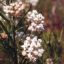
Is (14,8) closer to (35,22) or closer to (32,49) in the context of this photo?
(35,22)

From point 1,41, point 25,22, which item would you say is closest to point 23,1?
point 25,22

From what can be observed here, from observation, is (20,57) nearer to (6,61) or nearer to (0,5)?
(6,61)

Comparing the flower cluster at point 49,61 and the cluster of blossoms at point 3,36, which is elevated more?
the cluster of blossoms at point 3,36

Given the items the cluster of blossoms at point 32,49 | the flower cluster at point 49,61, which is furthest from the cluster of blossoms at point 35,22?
the flower cluster at point 49,61

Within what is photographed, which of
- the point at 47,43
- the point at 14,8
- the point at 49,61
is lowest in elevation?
the point at 49,61

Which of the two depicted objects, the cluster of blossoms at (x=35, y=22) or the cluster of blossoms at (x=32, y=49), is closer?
the cluster of blossoms at (x=32, y=49)

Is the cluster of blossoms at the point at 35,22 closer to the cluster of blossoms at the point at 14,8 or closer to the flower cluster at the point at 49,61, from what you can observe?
the cluster of blossoms at the point at 14,8

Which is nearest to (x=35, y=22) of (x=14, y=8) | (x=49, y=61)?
(x=14, y=8)

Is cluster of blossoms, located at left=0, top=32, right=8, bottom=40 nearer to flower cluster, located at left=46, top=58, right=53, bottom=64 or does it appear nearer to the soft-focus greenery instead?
the soft-focus greenery

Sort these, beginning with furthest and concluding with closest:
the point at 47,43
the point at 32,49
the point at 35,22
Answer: the point at 47,43 < the point at 35,22 < the point at 32,49

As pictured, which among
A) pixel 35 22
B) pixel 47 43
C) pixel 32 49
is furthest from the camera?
pixel 47 43
